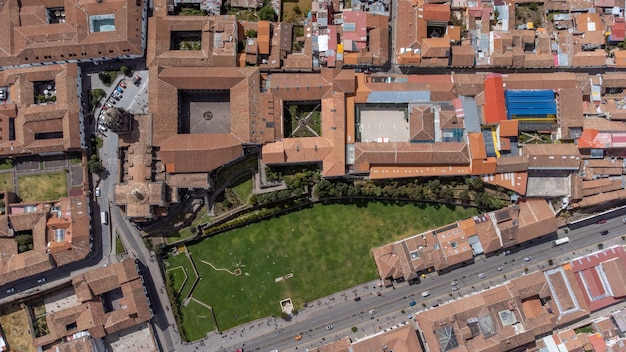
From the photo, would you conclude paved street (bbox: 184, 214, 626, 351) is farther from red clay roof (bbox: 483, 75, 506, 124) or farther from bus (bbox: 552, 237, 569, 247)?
red clay roof (bbox: 483, 75, 506, 124)

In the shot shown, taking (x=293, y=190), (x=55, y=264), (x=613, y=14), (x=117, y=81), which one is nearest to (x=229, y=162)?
(x=293, y=190)

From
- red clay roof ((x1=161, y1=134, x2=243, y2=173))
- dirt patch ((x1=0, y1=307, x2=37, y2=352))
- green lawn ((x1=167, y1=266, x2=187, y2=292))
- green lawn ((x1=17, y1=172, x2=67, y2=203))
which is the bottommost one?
dirt patch ((x1=0, y1=307, x2=37, y2=352))

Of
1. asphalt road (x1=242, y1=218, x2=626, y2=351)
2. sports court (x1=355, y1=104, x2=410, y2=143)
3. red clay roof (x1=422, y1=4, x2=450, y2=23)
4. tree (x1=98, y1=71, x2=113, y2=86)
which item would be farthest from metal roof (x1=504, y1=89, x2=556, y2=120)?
tree (x1=98, y1=71, x2=113, y2=86)

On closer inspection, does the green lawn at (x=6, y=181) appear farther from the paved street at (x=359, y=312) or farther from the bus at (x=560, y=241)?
the bus at (x=560, y=241)

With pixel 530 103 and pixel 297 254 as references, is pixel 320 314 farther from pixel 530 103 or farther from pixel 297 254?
pixel 530 103

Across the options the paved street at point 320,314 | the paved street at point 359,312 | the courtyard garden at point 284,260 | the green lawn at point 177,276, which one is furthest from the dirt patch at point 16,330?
the paved street at point 359,312

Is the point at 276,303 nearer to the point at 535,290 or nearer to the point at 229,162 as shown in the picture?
the point at 229,162
